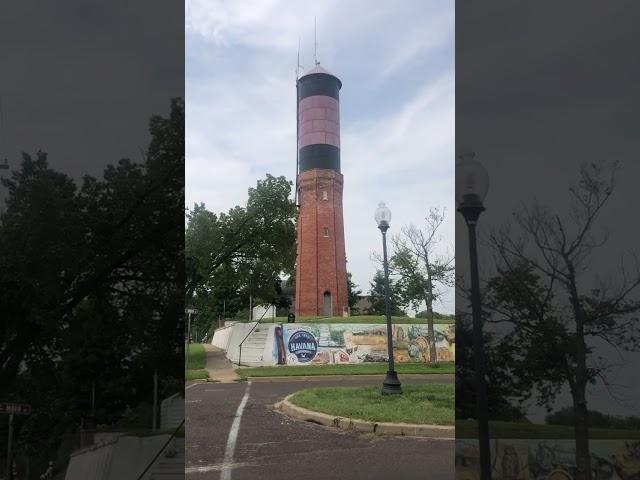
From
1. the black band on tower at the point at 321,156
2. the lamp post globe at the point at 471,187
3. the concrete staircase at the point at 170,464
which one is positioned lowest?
the concrete staircase at the point at 170,464

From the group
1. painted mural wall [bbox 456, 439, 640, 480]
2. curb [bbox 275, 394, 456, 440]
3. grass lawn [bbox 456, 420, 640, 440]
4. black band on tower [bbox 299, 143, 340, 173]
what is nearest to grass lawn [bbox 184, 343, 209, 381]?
curb [bbox 275, 394, 456, 440]

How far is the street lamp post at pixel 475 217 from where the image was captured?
3.77 metres

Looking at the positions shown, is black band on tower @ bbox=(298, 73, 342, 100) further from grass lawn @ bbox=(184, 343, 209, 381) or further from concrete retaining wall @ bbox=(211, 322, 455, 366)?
grass lawn @ bbox=(184, 343, 209, 381)

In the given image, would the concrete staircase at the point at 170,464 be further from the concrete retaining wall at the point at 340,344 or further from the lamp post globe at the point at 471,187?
the concrete retaining wall at the point at 340,344

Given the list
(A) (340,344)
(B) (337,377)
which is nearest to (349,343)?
(A) (340,344)

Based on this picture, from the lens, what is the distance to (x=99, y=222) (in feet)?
13.4

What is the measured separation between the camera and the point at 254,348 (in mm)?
25797

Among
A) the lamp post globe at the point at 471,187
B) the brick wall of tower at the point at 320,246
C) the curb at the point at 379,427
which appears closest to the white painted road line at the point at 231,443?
the curb at the point at 379,427

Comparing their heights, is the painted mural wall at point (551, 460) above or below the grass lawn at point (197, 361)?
above

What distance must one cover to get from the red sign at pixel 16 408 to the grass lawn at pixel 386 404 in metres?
6.95

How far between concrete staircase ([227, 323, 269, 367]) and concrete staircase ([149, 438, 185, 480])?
2172 centimetres

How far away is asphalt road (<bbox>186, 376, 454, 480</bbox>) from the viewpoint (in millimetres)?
7102

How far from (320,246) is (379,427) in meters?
24.3

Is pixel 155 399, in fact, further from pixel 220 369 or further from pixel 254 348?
pixel 254 348
